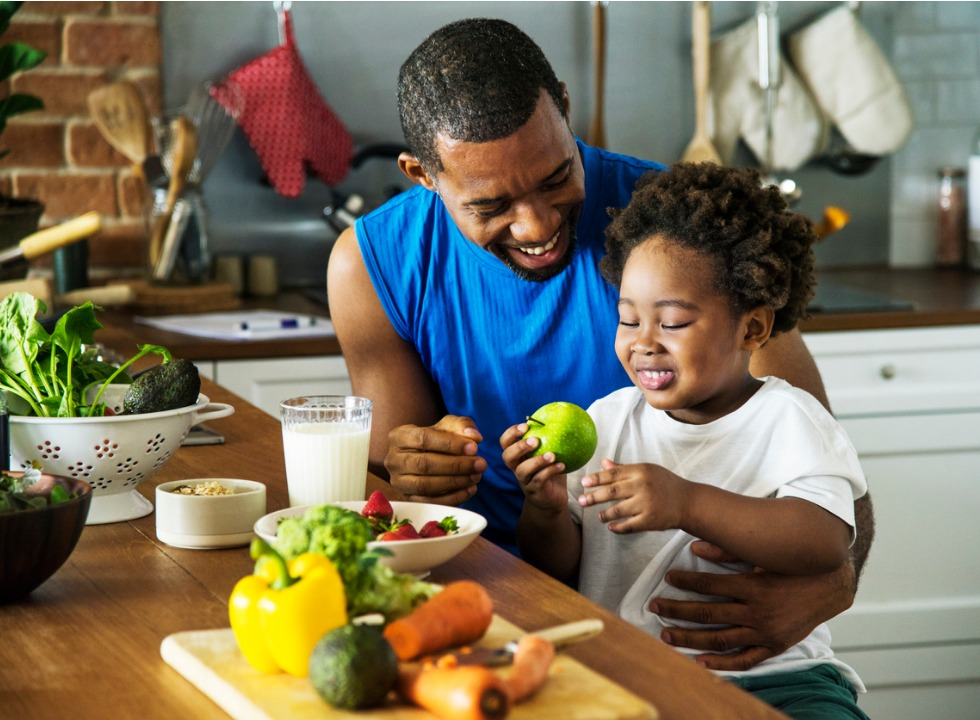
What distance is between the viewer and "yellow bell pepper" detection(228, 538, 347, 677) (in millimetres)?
866

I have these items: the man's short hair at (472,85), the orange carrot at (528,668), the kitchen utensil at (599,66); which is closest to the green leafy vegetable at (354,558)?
the orange carrot at (528,668)

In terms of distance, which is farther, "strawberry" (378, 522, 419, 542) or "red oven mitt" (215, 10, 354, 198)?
"red oven mitt" (215, 10, 354, 198)

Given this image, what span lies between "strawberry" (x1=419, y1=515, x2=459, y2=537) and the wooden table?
0.04 meters

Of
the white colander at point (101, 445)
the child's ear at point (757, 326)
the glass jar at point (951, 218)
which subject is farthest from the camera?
the glass jar at point (951, 218)

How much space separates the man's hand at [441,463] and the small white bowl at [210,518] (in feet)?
1.01

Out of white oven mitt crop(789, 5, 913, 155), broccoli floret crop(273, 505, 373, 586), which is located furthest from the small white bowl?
white oven mitt crop(789, 5, 913, 155)

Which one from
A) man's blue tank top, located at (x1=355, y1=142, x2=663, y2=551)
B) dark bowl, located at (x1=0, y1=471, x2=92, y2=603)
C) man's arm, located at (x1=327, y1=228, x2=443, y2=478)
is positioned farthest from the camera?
man's arm, located at (x1=327, y1=228, x2=443, y2=478)

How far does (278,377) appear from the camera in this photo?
2.74 meters

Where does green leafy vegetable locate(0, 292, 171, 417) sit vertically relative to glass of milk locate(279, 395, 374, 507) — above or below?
above

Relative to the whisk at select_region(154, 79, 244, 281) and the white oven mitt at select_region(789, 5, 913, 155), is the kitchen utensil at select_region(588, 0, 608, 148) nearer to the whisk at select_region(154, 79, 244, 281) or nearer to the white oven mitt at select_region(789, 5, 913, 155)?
the white oven mitt at select_region(789, 5, 913, 155)

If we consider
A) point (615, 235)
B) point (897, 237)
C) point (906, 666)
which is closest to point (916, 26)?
point (897, 237)

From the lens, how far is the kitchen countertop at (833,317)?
8.76 ft

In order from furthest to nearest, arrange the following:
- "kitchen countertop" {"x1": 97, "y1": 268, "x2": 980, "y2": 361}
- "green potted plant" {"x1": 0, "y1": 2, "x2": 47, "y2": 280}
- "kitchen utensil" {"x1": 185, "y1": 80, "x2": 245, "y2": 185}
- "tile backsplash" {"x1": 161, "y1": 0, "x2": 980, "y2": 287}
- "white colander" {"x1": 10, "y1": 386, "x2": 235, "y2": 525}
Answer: "tile backsplash" {"x1": 161, "y1": 0, "x2": 980, "y2": 287} → "kitchen utensil" {"x1": 185, "y1": 80, "x2": 245, "y2": 185} → "kitchen countertop" {"x1": 97, "y1": 268, "x2": 980, "y2": 361} → "green potted plant" {"x1": 0, "y1": 2, "x2": 47, "y2": 280} → "white colander" {"x1": 10, "y1": 386, "x2": 235, "y2": 525}

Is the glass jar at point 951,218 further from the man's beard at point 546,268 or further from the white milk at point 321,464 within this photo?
the white milk at point 321,464
